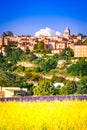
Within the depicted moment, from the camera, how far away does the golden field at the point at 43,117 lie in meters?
5.02

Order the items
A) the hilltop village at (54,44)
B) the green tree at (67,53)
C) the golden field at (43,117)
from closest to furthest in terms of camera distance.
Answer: the golden field at (43,117) < the green tree at (67,53) < the hilltop village at (54,44)

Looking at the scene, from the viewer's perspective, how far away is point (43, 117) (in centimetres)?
555

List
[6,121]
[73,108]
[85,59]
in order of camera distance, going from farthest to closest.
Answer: [85,59], [73,108], [6,121]

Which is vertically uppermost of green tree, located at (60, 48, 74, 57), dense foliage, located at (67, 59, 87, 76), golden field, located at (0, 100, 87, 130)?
golden field, located at (0, 100, 87, 130)

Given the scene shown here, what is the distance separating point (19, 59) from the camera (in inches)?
2297

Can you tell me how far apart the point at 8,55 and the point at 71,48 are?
8340 mm

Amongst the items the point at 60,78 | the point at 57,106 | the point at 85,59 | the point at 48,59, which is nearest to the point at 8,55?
the point at 48,59

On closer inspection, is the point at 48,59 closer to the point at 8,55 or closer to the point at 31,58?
the point at 31,58

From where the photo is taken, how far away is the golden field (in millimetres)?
5023

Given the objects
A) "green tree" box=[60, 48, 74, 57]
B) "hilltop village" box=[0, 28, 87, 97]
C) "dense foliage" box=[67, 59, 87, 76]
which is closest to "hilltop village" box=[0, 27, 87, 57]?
"hilltop village" box=[0, 28, 87, 97]

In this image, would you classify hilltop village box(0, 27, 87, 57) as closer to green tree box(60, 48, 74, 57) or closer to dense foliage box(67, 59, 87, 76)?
green tree box(60, 48, 74, 57)

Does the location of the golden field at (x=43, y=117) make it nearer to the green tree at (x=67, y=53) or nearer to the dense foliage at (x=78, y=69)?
the dense foliage at (x=78, y=69)

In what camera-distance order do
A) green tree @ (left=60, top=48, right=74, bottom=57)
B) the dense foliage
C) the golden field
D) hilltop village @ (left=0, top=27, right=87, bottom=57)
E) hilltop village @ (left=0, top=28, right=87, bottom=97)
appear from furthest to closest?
hilltop village @ (left=0, top=27, right=87, bottom=57) < green tree @ (left=60, top=48, right=74, bottom=57) < the dense foliage < hilltop village @ (left=0, top=28, right=87, bottom=97) < the golden field

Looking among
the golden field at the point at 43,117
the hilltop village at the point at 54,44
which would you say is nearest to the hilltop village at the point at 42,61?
the hilltop village at the point at 54,44
